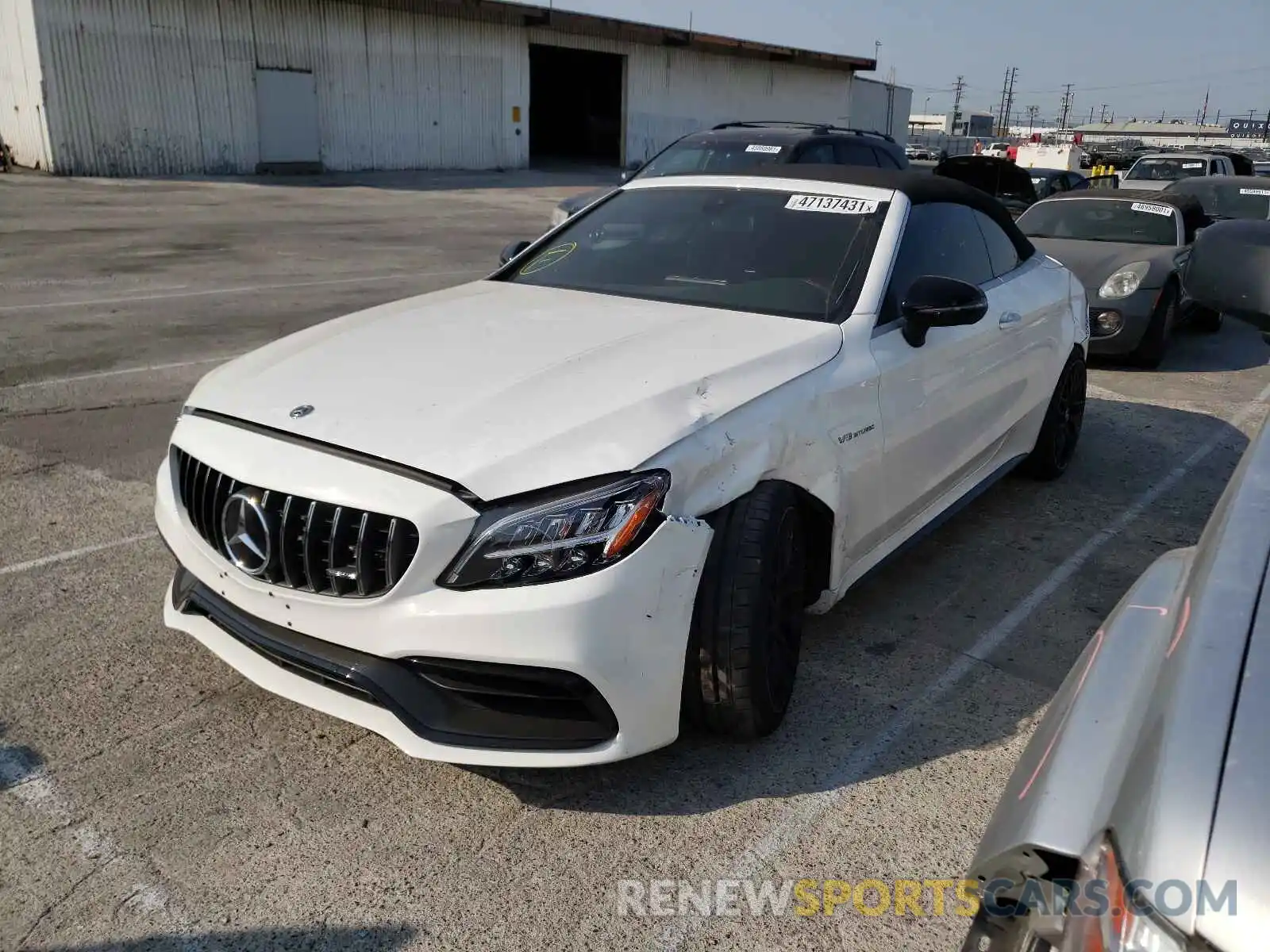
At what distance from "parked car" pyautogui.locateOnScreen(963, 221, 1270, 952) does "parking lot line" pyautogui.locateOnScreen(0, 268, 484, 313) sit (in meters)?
9.88

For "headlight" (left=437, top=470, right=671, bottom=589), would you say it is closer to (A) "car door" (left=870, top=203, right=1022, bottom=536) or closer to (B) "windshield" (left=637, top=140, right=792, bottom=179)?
(A) "car door" (left=870, top=203, right=1022, bottom=536)

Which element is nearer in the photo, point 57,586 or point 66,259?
point 57,586

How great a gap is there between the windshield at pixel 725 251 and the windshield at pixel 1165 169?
51.3ft

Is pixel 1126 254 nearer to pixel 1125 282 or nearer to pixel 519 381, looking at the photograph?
pixel 1125 282

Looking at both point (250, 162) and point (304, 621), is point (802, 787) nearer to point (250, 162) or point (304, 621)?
point (304, 621)

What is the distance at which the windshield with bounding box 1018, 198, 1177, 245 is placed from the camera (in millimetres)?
9703

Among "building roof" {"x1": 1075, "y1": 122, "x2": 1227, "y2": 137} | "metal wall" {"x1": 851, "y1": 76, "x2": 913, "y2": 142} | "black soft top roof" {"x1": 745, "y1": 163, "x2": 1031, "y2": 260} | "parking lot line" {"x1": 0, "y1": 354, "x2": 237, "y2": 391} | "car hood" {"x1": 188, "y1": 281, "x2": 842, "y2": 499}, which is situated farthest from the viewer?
"building roof" {"x1": 1075, "y1": 122, "x2": 1227, "y2": 137}

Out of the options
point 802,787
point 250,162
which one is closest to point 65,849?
point 802,787

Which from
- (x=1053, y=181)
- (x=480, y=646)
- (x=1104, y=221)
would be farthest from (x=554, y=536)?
(x=1053, y=181)

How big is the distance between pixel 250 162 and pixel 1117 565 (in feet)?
84.1

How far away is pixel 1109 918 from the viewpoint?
1274 millimetres

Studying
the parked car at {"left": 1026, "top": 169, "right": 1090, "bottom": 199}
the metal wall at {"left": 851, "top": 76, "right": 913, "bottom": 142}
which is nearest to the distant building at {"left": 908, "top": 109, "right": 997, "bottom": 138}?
the metal wall at {"left": 851, "top": 76, "right": 913, "bottom": 142}

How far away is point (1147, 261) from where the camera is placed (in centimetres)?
882

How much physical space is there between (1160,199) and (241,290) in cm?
914
